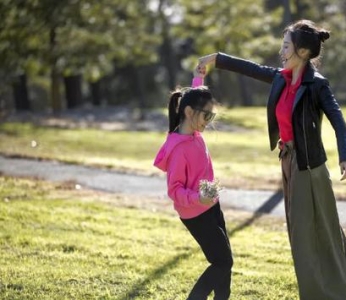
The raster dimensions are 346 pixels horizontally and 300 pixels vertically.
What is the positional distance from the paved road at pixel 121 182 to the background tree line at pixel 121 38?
260cm

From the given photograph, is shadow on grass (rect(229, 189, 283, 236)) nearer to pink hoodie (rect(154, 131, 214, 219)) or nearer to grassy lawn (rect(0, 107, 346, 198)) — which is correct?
grassy lawn (rect(0, 107, 346, 198))

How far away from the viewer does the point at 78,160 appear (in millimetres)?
12672

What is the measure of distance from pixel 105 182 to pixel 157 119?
1458 centimetres

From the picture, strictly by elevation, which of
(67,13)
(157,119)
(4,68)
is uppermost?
(67,13)

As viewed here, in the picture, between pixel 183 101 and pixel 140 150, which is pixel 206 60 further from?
pixel 140 150

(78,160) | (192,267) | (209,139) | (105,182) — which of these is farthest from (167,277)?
(209,139)

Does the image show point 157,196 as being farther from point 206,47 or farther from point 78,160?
point 206,47

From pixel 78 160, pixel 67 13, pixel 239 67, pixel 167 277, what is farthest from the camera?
pixel 67 13

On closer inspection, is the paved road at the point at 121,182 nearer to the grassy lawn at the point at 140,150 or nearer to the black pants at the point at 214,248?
the grassy lawn at the point at 140,150

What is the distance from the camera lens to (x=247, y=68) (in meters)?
4.30

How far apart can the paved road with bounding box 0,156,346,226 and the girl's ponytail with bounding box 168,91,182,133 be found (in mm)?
3710

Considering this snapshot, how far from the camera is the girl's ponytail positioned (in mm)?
4070

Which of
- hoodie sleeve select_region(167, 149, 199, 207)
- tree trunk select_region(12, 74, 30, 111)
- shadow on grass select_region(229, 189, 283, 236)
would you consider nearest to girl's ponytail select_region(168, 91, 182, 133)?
hoodie sleeve select_region(167, 149, 199, 207)

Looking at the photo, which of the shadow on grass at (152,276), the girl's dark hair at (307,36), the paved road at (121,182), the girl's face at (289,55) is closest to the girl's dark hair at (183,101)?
the girl's face at (289,55)
